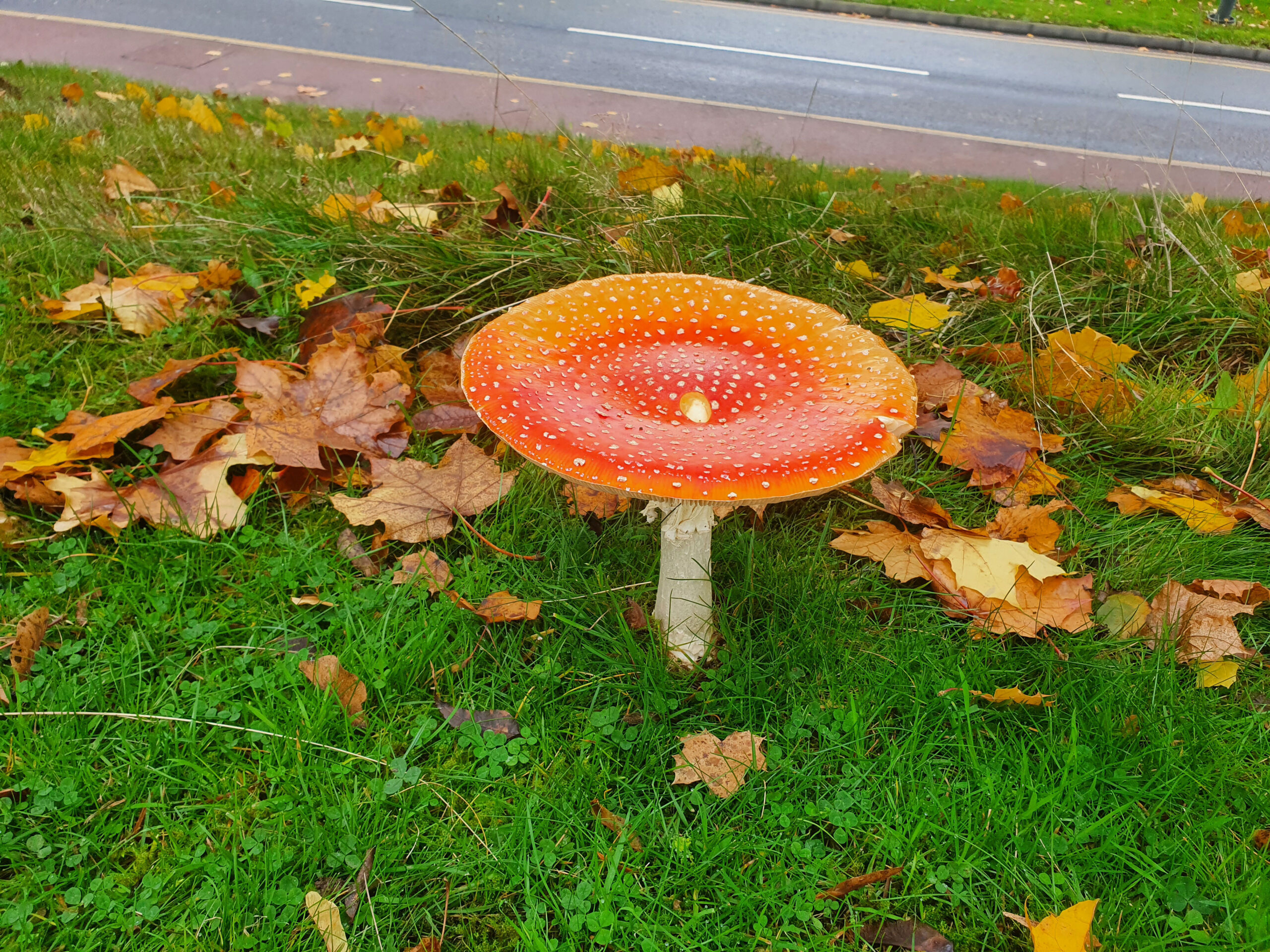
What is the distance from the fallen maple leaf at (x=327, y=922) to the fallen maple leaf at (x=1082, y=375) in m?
2.30

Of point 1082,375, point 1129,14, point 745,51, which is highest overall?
point 1129,14

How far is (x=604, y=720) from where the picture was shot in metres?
1.77

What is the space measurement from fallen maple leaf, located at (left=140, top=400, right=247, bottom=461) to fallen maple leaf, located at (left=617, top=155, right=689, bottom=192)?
1.85m

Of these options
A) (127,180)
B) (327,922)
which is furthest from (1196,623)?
(127,180)

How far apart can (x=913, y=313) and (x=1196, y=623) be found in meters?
1.27

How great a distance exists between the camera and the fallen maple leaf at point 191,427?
2.28m

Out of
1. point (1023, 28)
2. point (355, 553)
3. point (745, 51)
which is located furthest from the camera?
point (1023, 28)

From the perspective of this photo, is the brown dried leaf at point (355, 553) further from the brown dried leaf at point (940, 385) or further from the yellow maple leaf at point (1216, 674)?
the yellow maple leaf at point (1216, 674)

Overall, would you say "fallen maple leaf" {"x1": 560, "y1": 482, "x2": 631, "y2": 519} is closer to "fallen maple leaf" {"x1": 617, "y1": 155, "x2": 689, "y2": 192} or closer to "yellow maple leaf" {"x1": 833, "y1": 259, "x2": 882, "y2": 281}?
"yellow maple leaf" {"x1": 833, "y1": 259, "x2": 882, "y2": 281}

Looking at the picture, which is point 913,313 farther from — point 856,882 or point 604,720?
point 856,882

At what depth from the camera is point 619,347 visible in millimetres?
1827

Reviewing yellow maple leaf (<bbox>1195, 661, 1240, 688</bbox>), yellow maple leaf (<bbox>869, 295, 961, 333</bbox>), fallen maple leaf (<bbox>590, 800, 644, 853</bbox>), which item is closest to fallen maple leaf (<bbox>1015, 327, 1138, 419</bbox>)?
yellow maple leaf (<bbox>869, 295, 961, 333</bbox>)

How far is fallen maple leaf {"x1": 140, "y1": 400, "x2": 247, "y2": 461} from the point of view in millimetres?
2279

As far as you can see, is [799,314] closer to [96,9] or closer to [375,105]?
[375,105]
